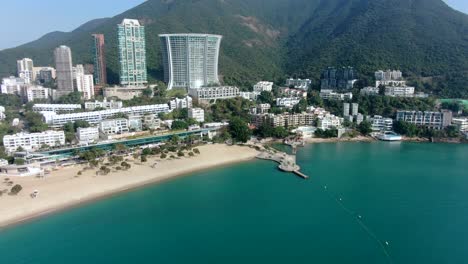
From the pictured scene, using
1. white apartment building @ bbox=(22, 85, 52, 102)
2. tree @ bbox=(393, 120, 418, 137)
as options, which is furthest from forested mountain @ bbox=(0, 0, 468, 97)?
tree @ bbox=(393, 120, 418, 137)

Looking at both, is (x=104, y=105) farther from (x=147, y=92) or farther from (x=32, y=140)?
(x=32, y=140)

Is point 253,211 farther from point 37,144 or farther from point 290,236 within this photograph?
point 37,144

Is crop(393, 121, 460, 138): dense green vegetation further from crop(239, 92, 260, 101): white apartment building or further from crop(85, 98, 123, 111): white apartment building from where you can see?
crop(85, 98, 123, 111): white apartment building

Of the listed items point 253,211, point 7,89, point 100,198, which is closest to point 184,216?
point 253,211

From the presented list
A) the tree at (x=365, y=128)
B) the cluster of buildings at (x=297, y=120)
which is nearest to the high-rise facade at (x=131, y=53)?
the cluster of buildings at (x=297, y=120)

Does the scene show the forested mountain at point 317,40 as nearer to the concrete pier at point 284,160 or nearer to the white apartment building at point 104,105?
the white apartment building at point 104,105
